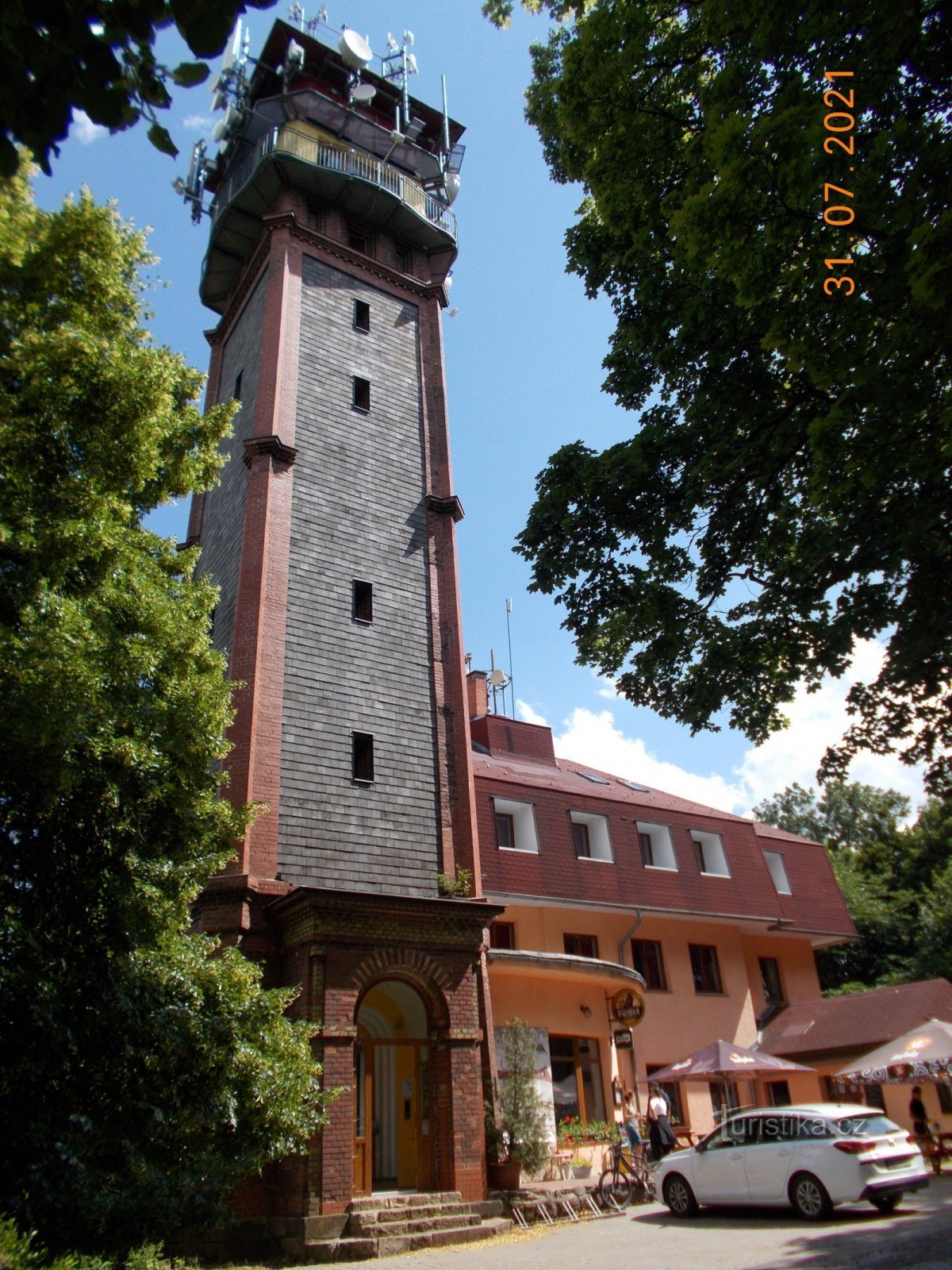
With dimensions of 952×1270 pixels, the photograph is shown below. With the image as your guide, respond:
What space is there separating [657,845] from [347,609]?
44.3 feet

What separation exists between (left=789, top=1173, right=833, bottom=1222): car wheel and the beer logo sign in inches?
306

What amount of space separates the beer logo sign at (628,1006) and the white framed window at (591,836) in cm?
414

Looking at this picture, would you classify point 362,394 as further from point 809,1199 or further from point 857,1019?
point 857,1019

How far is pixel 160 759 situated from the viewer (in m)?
8.98

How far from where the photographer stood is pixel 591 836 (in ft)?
81.6

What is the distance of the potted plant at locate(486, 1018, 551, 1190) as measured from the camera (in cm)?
1381

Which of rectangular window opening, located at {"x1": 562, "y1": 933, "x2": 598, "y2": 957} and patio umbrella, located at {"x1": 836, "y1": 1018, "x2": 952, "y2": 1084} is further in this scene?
rectangular window opening, located at {"x1": 562, "y1": 933, "x2": 598, "y2": 957}

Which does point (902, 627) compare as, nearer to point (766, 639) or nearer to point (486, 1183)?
point (766, 639)

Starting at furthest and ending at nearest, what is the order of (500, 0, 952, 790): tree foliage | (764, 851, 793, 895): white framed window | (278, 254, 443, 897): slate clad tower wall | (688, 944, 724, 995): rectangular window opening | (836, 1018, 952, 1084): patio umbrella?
(764, 851, 793, 895): white framed window, (688, 944, 724, 995): rectangular window opening, (836, 1018, 952, 1084): patio umbrella, (278, 254, 443, 897): slate clad tower wall, (500, 0, 952, 790): tree foliage

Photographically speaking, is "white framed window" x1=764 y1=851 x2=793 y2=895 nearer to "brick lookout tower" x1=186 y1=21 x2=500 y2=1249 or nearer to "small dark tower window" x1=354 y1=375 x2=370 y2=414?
"brick lookout tower" x1=186 y1=21 x2=500 y2=1249

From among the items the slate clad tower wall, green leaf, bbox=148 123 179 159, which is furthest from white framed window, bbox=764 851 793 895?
green leaf, bbox=148 123 179 159

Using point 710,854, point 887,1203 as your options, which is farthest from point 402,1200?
point 710,854

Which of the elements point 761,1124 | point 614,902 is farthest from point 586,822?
point 761,1124

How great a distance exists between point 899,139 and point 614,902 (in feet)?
64.1
